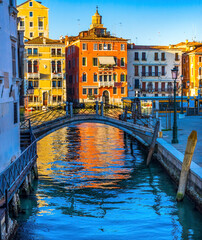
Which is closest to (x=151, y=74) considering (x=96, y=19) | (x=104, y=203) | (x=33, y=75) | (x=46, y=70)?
(x=96, y=19)

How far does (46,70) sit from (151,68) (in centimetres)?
1680

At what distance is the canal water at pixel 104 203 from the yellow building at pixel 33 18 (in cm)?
5444

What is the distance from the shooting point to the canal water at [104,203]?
13516 mm

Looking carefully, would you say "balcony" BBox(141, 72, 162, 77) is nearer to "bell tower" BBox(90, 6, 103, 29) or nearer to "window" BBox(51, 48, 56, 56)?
"bell tower" BBox(90, 6, 103, 29)

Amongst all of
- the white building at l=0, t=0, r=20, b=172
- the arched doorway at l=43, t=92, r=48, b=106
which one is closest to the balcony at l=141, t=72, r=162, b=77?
the arched doorway at l=43, t=92, r=48, b=106

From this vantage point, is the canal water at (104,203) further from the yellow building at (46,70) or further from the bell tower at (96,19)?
the bell tower at (96,19)

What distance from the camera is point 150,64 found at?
2886 inches

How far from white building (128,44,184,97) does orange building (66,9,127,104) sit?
387cm

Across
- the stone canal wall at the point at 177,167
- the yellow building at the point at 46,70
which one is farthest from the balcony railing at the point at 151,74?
the stone canal wall at the point at 177,167

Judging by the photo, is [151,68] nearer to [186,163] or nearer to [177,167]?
[177,167]

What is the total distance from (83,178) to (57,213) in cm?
→ 573

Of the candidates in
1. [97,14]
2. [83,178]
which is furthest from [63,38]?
[83,178]

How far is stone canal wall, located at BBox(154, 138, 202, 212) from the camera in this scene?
14.6m

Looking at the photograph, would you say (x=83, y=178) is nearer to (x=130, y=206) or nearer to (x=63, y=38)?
(x=130, y=206)
